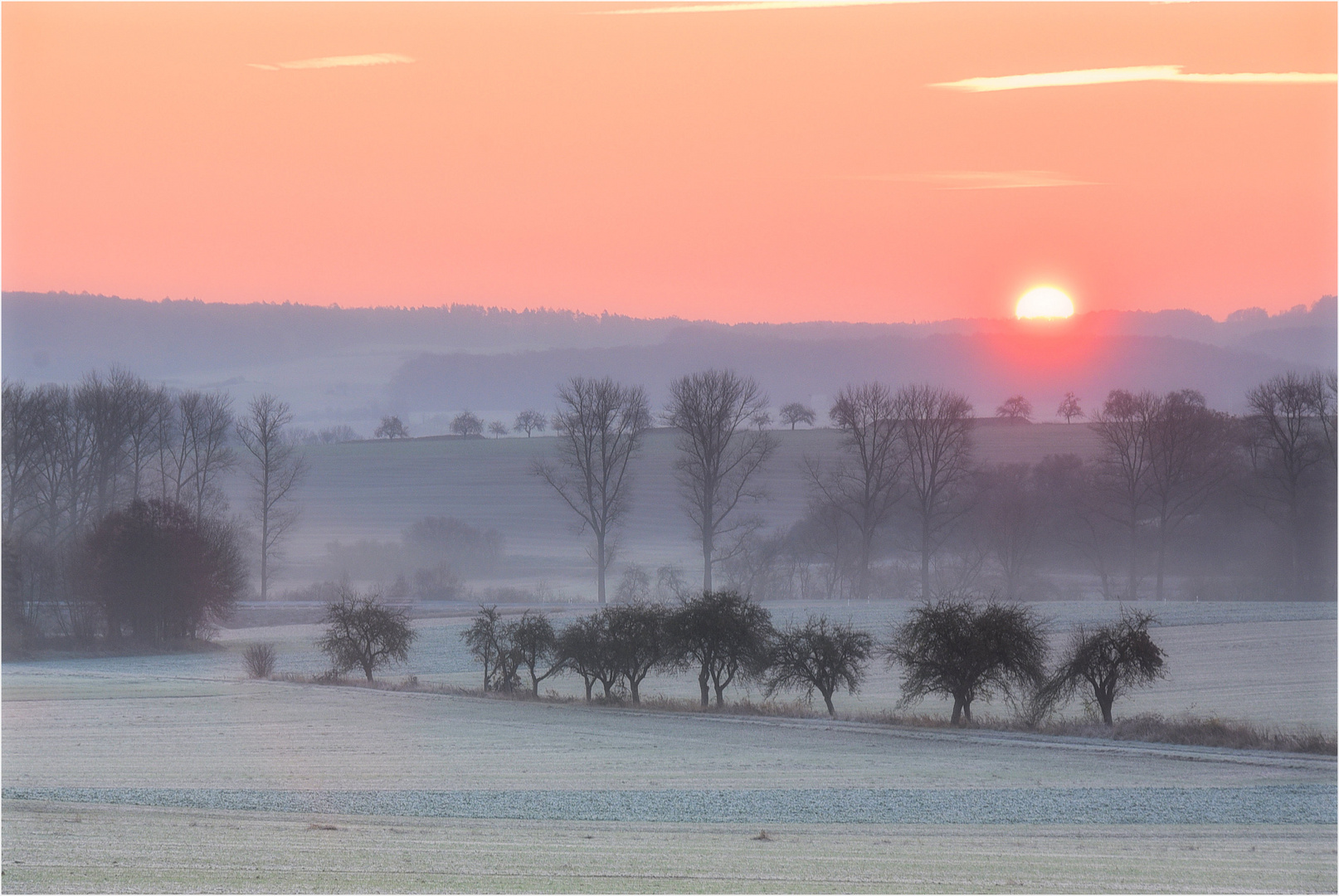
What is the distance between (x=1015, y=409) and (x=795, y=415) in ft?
80.0

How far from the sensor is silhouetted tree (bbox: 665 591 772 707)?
128 feet

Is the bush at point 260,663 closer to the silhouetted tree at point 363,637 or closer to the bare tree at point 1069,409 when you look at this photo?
the silhouetted tree at point 363,637

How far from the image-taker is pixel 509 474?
119 meters

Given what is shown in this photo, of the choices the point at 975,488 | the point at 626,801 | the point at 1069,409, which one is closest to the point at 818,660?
the point at 626,801

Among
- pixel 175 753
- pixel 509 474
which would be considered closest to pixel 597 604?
pixel 175 753

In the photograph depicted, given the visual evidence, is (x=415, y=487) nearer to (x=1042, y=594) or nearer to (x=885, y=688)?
(x=1042, y=594)

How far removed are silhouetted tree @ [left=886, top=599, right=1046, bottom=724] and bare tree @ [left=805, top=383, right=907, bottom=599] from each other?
40005 millimetres

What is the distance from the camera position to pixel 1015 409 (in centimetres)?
13725

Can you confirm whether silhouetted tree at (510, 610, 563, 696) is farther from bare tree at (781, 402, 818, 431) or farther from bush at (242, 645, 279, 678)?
bare tree at (781, 402, 818, 431)

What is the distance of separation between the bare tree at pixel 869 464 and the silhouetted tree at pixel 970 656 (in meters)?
40.0

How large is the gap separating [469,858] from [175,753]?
1371 cm

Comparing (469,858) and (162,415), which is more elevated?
(162,415)

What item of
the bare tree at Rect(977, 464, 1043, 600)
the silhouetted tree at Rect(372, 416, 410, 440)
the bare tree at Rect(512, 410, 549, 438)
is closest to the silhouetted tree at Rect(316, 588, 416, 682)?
the bare tree at Rect(977, 464, 1043, 600)

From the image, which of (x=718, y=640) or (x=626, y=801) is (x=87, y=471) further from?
(x=626, y=801)
